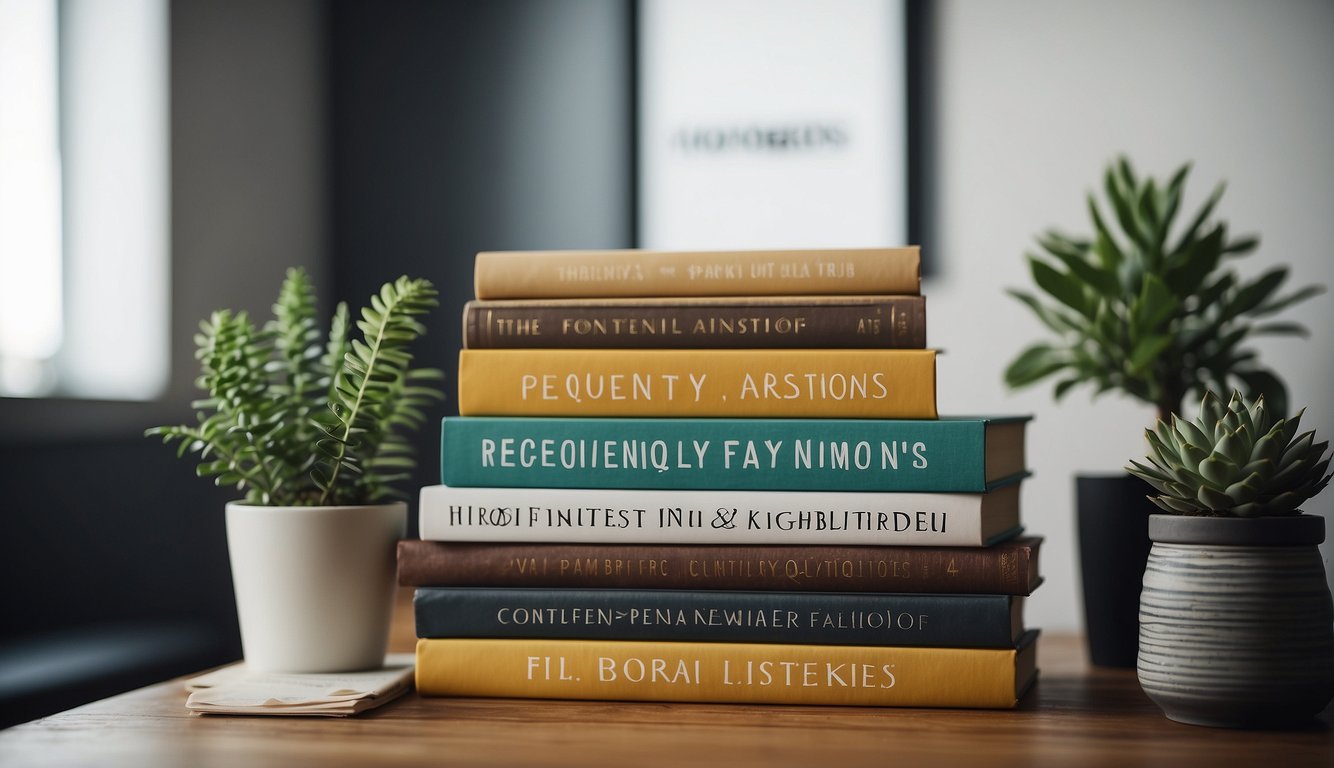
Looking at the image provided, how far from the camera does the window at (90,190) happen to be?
150 centimetres

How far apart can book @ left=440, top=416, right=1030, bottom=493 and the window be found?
1012 mm

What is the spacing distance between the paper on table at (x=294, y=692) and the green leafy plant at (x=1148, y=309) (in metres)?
0.75

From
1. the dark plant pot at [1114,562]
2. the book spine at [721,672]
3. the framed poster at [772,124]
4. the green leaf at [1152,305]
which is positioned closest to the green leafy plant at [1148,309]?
the green leaf at [1152,305]

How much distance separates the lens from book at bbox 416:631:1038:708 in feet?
2.23

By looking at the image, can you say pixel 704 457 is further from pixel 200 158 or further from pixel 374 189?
pixel 374 189

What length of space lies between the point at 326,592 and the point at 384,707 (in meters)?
0.09

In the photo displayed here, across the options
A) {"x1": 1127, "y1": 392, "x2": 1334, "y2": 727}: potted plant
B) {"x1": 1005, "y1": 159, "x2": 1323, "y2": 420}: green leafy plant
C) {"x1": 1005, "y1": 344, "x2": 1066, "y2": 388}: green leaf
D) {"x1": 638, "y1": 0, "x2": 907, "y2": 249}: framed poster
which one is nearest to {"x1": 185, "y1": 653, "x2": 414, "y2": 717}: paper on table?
{"x1": 1127, "y1": 392, "x2": 1334, "y2": 727}: potted plant

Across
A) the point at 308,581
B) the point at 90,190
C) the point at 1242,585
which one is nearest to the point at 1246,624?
the point at 1242,585

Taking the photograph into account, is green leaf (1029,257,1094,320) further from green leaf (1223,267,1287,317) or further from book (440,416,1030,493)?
book (440,416,1030,493)

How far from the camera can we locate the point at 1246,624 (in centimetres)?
61

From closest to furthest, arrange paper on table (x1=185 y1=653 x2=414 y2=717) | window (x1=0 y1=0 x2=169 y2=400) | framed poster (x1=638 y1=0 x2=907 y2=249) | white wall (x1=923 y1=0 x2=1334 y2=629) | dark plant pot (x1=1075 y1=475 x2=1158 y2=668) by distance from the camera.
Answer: paper on table (x1=185 y1=653 x2=414 y2=717)
dark plant pot (x1=1075 y1=475 x2=1158 y2=668)
window (x1=0 y1=0 x2=169 y2=400)
white wall (x1=923 y1=0 x2=1334 y2=629)
framed poster (x1=638 y1=0 x2=907 y2=249)

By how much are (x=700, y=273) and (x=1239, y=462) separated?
33 cm

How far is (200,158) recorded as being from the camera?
67.6 inches

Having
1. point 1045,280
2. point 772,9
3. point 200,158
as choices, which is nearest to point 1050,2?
point 772,9
